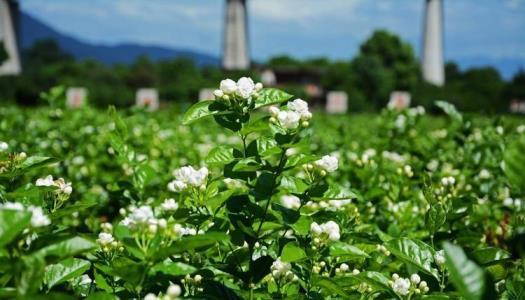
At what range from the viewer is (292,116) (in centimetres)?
130

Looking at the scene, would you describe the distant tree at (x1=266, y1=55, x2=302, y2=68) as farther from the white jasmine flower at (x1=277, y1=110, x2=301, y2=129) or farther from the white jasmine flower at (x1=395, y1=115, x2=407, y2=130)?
the white jasmine flower at (x1=277, y1=110, x2=301, y2=129)

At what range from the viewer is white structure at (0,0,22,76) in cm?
1850

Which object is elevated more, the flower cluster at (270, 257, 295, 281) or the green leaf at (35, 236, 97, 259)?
the green leaf at (35, 236, 97, 259)

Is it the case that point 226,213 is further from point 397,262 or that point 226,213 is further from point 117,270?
point 397,262

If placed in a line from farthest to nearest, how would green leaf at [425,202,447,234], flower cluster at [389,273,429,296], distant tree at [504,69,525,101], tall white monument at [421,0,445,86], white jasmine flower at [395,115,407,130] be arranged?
tall white monument at [421,0,445,86]
distant tree at [504,69,525,101]
white jasmine flower at [395,115,407,130]
green leaf at [425,202,447,234]
flower cluster at [389,273,429,296]

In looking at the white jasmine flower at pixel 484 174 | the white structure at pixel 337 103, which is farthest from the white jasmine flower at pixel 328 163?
the white structure at pixel 337 103

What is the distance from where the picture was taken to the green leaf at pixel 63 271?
3.88 ft

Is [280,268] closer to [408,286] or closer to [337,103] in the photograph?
[408,286]

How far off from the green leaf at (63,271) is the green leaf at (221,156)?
33cm

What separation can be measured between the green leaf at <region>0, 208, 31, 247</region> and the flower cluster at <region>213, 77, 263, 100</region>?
1.67ft

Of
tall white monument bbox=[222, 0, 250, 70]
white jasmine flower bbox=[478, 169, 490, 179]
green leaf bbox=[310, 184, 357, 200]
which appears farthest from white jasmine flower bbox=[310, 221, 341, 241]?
tall white monument bbox=[222, 0, 250, 70]

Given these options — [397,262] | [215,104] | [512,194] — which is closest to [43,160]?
[215,104]

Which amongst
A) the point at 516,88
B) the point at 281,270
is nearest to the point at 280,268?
the point at 281,270

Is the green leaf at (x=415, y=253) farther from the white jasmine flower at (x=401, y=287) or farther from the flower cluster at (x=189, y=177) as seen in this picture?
the flower cluster at (x=189, y=177)
